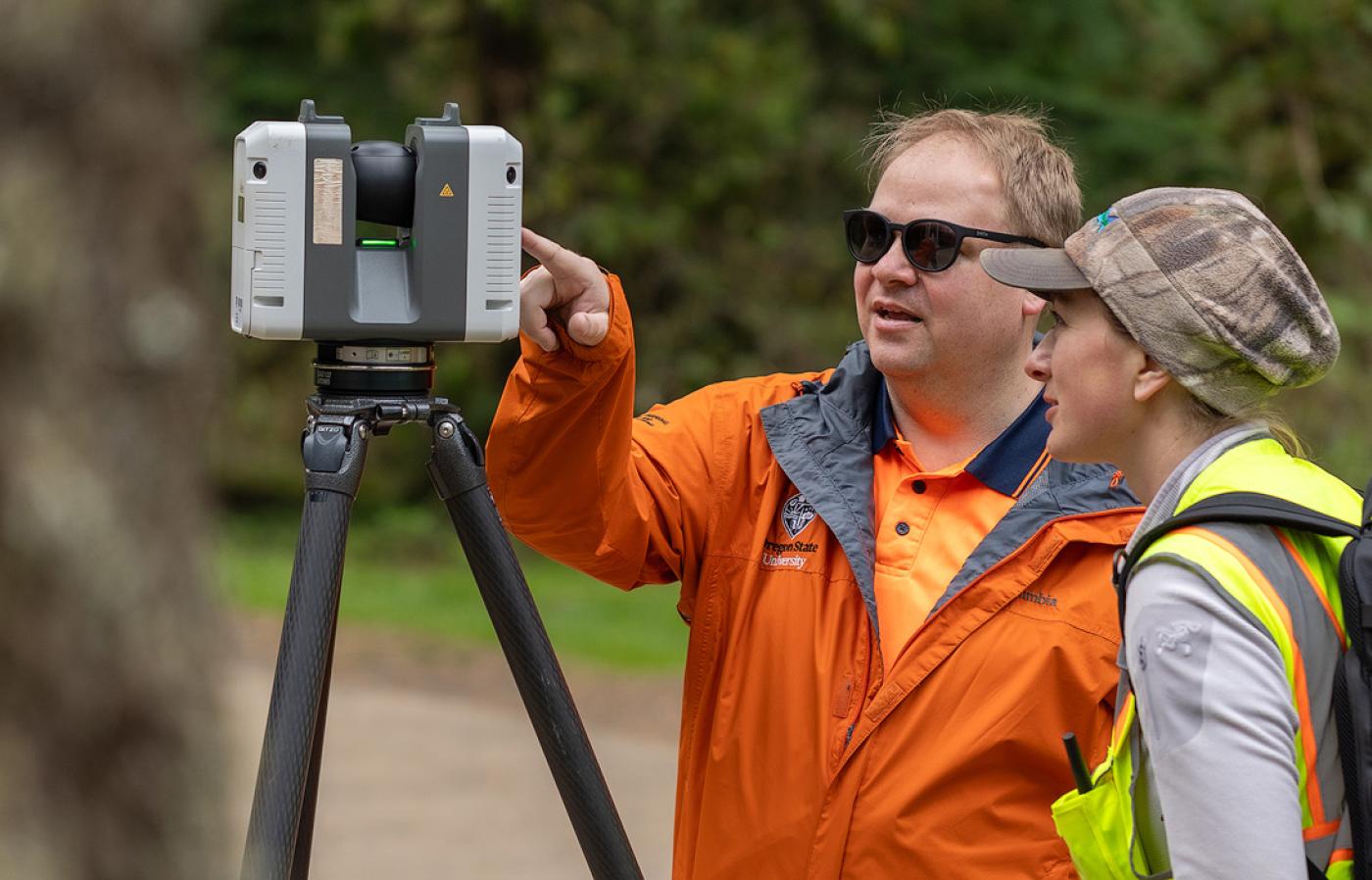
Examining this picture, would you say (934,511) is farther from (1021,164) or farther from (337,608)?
(337,608)

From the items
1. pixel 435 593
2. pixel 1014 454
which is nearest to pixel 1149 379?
pixel 1014 454

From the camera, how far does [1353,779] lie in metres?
1.75

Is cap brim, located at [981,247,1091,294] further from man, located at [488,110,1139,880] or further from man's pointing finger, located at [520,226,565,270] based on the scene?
man's pointing finger, located at [520,226,565,270]

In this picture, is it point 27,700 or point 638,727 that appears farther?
point 638,727

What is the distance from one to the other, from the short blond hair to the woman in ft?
1.52

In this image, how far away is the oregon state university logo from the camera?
2523 mm

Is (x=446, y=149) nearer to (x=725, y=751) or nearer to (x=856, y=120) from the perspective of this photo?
(x=725, y=751)

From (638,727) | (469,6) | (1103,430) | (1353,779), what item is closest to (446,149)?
(1103,430)

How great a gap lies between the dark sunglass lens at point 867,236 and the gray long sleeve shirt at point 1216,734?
2.90 ft

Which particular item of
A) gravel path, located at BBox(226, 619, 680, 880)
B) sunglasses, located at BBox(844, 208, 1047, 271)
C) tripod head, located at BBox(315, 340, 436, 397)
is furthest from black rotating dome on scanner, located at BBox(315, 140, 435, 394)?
gravel path, located at BBox(226, 619, 680, 880)

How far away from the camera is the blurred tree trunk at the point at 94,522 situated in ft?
4.21

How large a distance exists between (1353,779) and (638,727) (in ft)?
17.9

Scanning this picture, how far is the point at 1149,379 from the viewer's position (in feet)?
6.40

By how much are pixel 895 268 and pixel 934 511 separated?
1.13 ft
